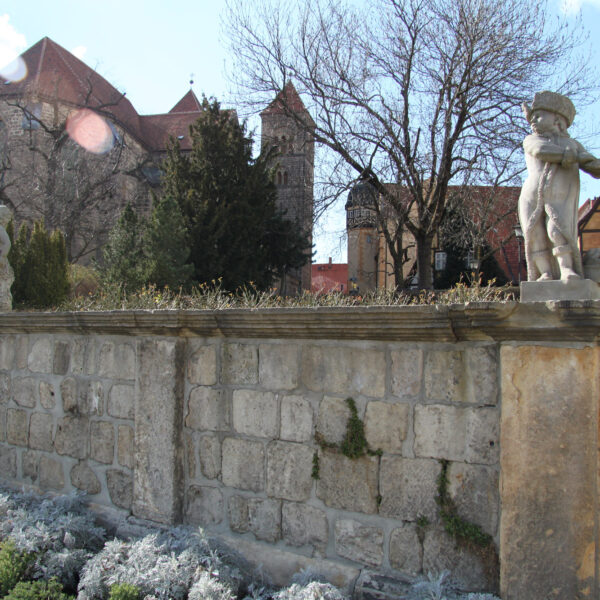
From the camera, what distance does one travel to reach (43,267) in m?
12.8

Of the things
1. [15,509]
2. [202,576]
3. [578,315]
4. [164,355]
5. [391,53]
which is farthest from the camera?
[391,53]

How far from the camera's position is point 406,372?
3.09 m

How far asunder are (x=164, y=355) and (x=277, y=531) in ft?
4.60

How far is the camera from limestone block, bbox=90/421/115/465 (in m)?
4.24

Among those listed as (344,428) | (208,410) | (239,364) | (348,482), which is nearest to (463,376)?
(344,428)

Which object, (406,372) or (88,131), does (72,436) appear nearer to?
(406,372)

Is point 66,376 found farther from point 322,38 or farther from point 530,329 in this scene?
point 322,38

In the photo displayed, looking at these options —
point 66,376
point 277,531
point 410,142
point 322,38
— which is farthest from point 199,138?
point 277,531

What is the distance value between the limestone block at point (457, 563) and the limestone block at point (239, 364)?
142cm

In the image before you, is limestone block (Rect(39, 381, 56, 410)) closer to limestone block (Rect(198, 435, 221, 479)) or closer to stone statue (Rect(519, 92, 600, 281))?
limestone block (Rect(198, 435, 221, 479))

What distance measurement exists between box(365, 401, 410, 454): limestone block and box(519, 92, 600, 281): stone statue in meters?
1.02

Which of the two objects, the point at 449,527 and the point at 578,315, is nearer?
the point at 578,315

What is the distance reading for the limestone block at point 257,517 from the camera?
348 centimetres

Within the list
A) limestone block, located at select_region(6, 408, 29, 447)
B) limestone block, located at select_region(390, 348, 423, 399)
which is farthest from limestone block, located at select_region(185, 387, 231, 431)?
limestone block, located at select_region(6, 408, 29, 447)
